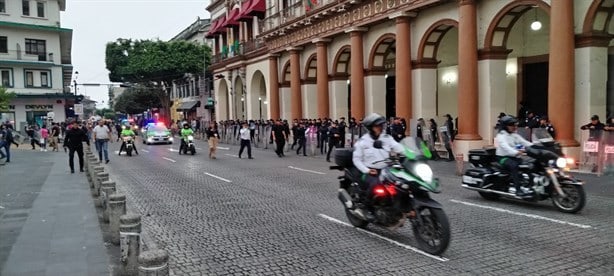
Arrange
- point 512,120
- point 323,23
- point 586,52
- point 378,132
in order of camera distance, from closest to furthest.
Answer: point 378,132, point 512,120, point 586,52, point 323,23

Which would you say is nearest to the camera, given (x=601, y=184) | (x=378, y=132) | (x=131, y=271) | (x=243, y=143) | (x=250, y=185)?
(x=131, y=271)

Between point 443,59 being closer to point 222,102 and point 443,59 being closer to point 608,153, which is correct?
point 608,153

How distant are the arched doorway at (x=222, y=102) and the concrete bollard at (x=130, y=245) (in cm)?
3973

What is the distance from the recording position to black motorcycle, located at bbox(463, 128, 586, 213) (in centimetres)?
882

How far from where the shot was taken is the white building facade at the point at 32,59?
47.8 m

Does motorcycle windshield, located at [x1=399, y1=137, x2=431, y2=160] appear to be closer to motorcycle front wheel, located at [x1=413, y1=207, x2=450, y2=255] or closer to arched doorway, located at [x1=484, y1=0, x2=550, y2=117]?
motorcycle front wheel, located at [x1=413, y1=207, x2=450, y2=255]

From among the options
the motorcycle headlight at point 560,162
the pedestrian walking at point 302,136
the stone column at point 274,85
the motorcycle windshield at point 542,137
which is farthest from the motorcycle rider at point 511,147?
the stone column at point 274,85

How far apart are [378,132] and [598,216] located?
165 inches

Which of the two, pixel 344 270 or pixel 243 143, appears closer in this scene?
pixel 344 270

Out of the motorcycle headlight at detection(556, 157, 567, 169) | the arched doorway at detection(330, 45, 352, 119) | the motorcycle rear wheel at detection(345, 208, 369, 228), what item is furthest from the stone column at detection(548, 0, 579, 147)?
the arched doorway at detection(330, 45, 352, 119)

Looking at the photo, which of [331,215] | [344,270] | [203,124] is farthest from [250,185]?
[203,124]

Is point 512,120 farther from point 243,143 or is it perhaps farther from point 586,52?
Result: point 243,143

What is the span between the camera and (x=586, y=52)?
14727 mm

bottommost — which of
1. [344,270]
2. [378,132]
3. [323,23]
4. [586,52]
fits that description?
[344,270]
